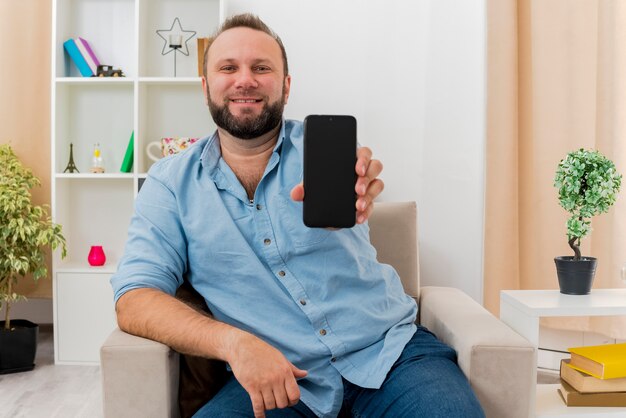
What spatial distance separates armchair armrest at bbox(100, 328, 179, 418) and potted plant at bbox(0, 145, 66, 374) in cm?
138

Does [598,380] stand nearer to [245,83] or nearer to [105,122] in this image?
[245,83]

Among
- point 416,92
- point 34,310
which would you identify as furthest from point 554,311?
point 34,310

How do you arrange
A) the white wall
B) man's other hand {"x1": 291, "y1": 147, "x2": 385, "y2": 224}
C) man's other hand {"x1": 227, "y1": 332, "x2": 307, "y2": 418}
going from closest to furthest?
man's other hand {"x1": 227, "y1": 332, "x2": 307, "y2": 418}, man's other hand {"x1": 291, "y1": 147, "x2": 385, "y2": 224}, the white wall

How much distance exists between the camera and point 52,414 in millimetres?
2291

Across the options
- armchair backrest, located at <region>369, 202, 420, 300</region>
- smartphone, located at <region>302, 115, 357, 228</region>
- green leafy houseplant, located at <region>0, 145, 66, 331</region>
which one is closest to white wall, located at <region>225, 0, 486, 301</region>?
armchair backrest, located at <region>369, 202, 420, 300</region>

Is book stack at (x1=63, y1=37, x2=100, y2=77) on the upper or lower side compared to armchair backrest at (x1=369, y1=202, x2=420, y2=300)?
upper

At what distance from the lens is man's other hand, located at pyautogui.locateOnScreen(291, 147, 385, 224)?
1.33 m

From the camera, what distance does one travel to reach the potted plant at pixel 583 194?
1830 millimetres

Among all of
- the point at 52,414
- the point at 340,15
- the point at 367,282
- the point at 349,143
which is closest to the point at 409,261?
the point at 367,282

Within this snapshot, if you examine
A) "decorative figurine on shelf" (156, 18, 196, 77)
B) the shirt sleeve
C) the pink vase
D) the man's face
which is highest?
"decorative figurine on shelf" (156, 18, 196, 77)

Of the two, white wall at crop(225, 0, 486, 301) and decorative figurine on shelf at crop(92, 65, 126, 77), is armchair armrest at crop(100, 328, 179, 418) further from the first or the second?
decorative figurine on shelf at crop(92, 65, 126, 77)

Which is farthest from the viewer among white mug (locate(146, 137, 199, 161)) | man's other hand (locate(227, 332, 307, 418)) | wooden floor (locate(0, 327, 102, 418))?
white mug (locate(146, 137, 199, 161))

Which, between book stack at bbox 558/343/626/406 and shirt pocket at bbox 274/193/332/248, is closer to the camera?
shirt pocket at bbox 274/193/332/248

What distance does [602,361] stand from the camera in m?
1.74
